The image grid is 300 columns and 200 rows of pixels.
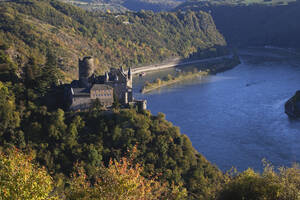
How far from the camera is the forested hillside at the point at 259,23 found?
Result: 10325 cm

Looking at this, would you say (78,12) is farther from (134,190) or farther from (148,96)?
(134,190)

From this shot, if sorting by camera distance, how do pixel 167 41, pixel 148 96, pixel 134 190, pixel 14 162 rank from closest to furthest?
pixel 134 190
pixel 14 162
pixel 148 96
pixel 167 41

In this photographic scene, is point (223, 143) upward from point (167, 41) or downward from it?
downward

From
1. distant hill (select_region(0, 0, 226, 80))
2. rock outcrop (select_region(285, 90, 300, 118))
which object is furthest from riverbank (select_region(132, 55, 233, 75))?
rock outcrop (select_region(285, 90, 300, 118))

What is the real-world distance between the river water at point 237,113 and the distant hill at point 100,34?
37.9 ft

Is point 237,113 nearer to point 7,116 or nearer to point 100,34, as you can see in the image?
point 7,116

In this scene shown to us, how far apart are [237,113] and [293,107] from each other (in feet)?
21.1

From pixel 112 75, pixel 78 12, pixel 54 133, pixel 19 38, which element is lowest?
pixel 54 133

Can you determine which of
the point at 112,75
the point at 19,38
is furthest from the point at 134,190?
the point at 19,38

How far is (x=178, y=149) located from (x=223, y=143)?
859cm

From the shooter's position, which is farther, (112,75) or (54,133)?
(112,75)

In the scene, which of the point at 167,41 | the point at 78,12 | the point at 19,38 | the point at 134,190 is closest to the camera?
the point at 134,190

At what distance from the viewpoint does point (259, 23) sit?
386 ft

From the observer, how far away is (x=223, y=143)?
37.4 m
